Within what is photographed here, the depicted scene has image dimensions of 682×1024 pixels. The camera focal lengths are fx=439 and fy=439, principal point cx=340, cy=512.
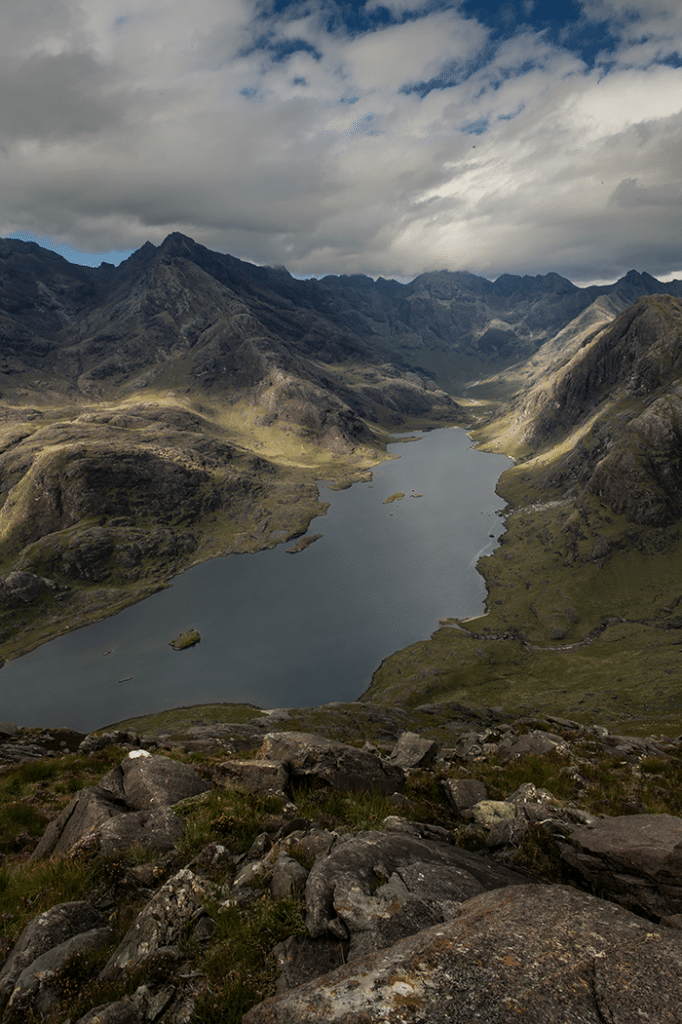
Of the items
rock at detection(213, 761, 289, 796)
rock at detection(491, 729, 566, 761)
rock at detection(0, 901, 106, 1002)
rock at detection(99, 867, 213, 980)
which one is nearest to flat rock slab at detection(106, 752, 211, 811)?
rock at detection(213, 761, 289, 796)

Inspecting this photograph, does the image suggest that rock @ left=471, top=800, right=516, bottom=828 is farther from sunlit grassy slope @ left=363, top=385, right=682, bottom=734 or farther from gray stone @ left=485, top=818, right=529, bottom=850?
sunlit grassy slope @ left=363, top=385, right=682, bottom=734

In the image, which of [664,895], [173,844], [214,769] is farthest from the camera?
[214,769]

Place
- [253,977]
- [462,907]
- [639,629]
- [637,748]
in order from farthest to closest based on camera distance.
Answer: [639,629] → [637,748] → [462,907] → [253,977]

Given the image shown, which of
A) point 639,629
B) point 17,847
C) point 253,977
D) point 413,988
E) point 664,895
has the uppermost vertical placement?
point 413,988

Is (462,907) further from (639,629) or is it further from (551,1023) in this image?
(639,629)

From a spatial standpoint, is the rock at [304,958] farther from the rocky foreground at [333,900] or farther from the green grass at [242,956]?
the green grass at [242,956]

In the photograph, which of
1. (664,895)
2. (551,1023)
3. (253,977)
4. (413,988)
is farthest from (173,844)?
(664,895)

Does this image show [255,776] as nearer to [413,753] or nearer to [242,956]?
[242,956]
